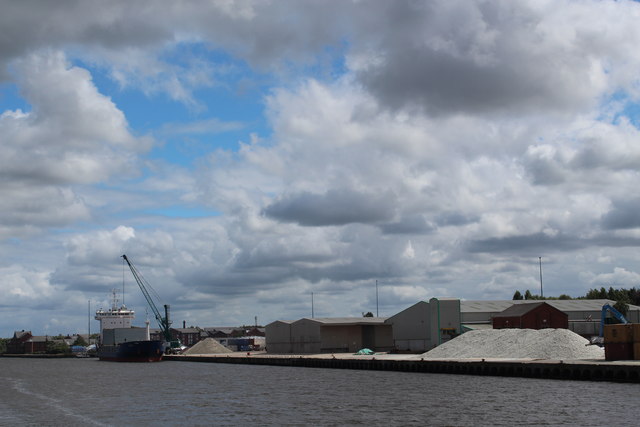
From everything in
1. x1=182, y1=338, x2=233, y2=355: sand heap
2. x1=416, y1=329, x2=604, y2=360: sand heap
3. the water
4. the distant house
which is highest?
the distant house

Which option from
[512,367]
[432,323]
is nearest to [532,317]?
[432,323]

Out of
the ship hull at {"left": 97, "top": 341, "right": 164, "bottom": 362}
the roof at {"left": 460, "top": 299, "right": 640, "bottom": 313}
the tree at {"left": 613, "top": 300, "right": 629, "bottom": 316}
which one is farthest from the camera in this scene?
the ship hull at {"left": 97, "top": 341, "right": 164, "bottom": 362}

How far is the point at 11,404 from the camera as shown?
213ft

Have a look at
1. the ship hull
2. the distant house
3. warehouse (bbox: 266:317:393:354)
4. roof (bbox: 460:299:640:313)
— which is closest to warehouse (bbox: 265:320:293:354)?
warehouse (bbox: 266:317:393:354)

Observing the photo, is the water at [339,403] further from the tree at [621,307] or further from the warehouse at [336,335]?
the tree at [621,307]

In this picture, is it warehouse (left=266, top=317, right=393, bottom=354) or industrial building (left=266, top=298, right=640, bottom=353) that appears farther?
warehouse (left=266, top=317, right=393, bottom=354)

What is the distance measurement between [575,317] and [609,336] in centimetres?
5174

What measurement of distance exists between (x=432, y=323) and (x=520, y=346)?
→ 2663 cm

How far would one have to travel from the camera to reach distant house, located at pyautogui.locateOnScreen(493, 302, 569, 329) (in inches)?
4286

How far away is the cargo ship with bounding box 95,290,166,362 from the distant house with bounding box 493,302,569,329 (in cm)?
7829

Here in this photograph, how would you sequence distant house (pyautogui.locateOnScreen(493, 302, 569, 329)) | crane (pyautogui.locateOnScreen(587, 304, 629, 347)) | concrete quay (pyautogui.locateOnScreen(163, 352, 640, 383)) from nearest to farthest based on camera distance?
concrete quay (pyautogui.locateOnScreen(163, 352, 640, 383))
crane (pyautogui.locateOnScreen(587, 304, 629, 347))
distant house (pyautogui.locateOnScreen(493, 302, 569, 329))

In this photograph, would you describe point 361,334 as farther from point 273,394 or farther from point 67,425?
point 67,425

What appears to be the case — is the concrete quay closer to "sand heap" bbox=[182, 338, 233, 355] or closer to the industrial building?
the industrial building

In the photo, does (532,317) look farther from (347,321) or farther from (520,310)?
(347,321)
